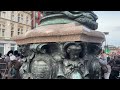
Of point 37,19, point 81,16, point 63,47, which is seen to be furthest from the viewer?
point 37,19

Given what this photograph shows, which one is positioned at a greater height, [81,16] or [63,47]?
[81,16]

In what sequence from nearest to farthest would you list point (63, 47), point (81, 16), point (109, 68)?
point (63, 47) → point (81, 16) → point (109, 68)

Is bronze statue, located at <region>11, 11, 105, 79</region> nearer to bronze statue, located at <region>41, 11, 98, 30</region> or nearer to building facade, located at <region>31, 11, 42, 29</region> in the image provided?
bronze statue, located at <region>41, 11, 98, 30</region>

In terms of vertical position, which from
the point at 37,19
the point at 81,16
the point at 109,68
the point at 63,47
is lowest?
the point at 109,68

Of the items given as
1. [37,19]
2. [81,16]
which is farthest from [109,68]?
[37,19]

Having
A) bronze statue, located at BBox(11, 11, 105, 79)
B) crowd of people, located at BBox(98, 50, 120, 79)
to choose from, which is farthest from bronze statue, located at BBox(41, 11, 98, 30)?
crowd of people, located at BBox(98, 50, 120, 79)

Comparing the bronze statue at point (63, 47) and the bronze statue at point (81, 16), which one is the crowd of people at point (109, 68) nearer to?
the bronze statue at point (63, 47)

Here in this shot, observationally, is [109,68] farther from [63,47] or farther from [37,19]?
[37,19]

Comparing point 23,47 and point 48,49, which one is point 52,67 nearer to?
point 48,49

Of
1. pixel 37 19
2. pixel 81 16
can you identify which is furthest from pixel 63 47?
pixel 37 19

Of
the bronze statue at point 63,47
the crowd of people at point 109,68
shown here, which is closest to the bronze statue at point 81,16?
the bronze statue at point 63,47

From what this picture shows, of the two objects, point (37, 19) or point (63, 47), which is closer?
point (63, 47)
